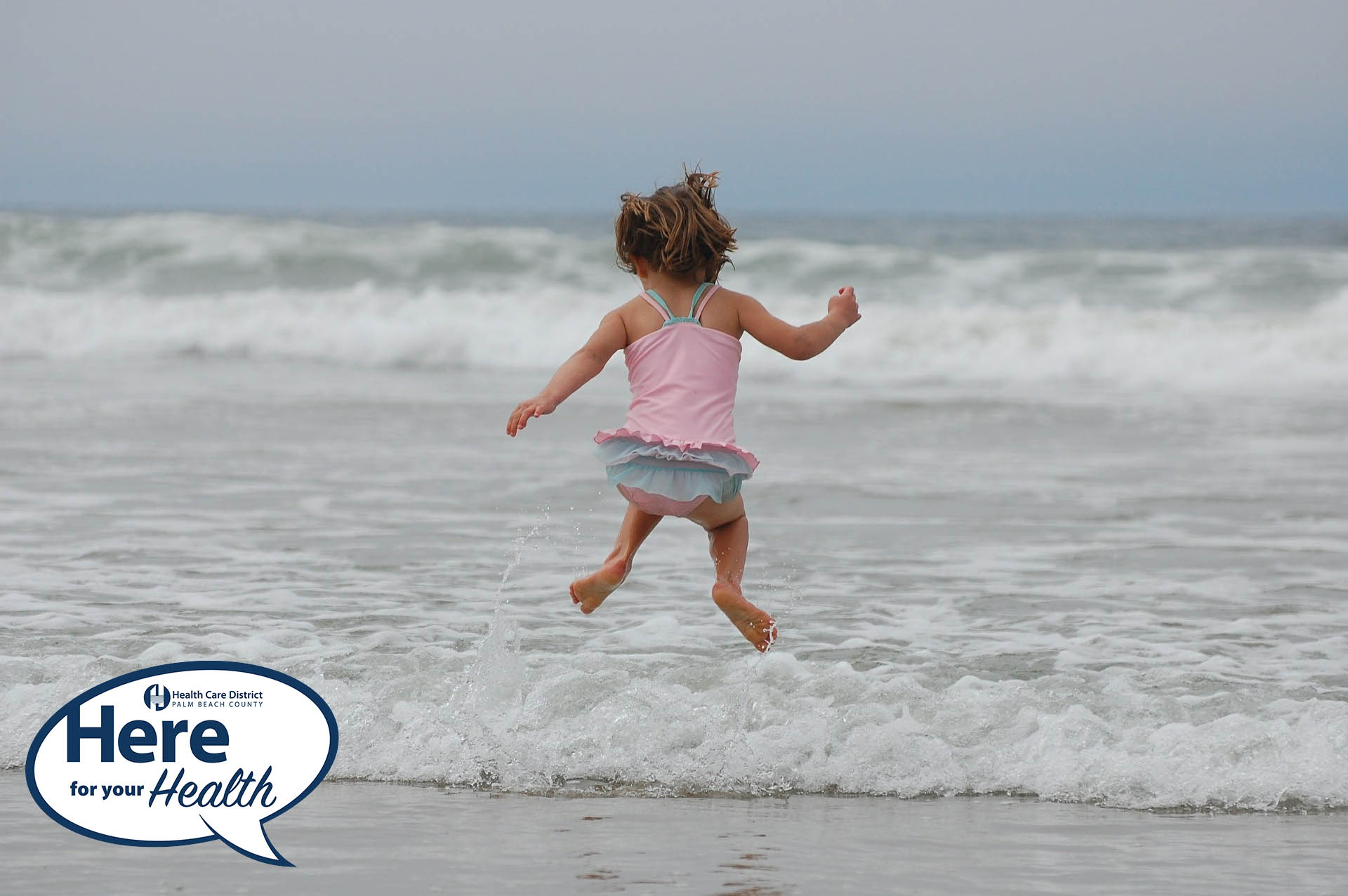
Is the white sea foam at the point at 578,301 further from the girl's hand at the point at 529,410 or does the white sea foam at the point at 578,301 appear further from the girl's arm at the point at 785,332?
the girl's hand at the point at 529,410

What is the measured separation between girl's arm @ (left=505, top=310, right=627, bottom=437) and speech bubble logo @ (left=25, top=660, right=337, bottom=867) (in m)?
1.03

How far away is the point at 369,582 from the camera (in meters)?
6.22

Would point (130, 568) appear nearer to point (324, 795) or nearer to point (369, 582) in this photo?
point (369, 582)

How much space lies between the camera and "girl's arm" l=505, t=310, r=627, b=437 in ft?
13.0

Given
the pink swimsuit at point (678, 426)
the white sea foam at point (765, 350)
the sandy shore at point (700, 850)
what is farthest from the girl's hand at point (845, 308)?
the white sea foam at point (765, 350)

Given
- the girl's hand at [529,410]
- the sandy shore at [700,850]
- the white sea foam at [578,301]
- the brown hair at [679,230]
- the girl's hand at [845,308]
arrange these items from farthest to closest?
1. the white sea foam at [578,301]
2. the girl's hand at [845,308]
3. the brown hair at [679,230]
4. the girl's hand at [529,410]
5. the sandy shore at [700,850]

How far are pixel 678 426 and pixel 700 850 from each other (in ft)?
4.15

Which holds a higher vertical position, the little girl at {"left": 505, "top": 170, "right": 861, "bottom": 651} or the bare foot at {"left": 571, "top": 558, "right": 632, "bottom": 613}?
the little girl at {"left": 505, "top": 170, "right": 861, "bottom": 651}

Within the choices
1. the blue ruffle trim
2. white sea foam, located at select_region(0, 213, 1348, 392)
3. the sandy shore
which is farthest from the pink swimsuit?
white sea foam, located at select_region(0, 213, 1348, 392)

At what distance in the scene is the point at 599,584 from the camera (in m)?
4.39

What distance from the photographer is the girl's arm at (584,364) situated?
397cm

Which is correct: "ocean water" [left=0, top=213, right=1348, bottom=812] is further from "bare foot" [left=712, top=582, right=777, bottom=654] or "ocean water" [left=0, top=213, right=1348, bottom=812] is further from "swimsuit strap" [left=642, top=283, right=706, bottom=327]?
"swimsuit strap" [left=642, top=283, right=706, bottom=327]

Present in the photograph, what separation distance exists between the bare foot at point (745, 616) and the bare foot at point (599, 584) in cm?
28

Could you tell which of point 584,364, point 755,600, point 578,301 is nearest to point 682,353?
point 584,364
